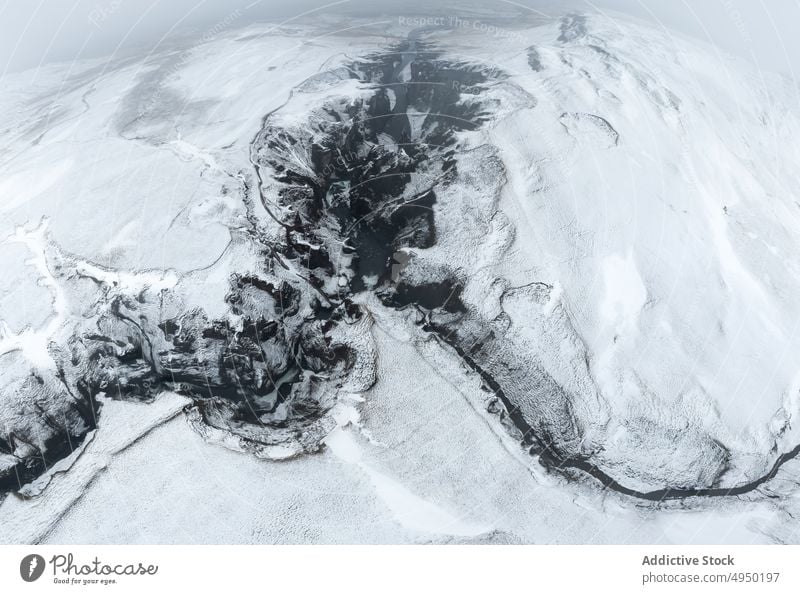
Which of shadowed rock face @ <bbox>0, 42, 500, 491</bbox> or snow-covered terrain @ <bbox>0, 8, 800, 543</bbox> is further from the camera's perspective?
shadowed rock face @ <bbox>0, 42, 500, 491</bbox>

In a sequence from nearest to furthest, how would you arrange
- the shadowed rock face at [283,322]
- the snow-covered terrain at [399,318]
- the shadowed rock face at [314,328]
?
the snow-covered terrain at [399,318]
the shadowed rock face at [314,328]
the shadowed rock face at [283,322]

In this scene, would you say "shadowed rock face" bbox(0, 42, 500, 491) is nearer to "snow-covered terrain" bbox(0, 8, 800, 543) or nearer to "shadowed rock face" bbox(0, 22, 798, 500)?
"shadowed rock face" bbox(0, 22, 798, 500)

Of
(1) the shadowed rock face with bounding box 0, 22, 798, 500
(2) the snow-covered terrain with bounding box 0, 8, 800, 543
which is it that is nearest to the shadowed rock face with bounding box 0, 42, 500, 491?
A: (1) the shadowed rock face with bounding box 0, 22, 798, 500

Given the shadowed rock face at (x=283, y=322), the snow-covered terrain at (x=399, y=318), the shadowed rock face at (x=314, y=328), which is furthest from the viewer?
the shadowed rock face at (x=283, y=322)

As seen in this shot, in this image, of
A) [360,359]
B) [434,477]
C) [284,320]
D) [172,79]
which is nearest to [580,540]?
[434,477]

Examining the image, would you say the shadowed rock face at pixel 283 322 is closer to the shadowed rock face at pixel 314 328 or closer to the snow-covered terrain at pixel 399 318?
the shadowed rock face at pixel 314 328

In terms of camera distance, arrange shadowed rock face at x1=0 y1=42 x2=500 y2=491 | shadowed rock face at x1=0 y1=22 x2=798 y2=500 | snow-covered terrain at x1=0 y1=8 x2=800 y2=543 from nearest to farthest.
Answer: snow-covered terrain at x1=0 y1=8 x2=800 y2=543 → shadowed rock face at x1=0 y1=22 x2=798 y2=500 → shadowed rock face at x1=0 y1=42 x2=500 y2=491

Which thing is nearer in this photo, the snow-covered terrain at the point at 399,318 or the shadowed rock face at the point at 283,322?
the snow-covered terrain at the point at 399,318

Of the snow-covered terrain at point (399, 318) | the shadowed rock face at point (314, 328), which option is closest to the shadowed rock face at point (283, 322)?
the shadowed rock face at point (314, 328)

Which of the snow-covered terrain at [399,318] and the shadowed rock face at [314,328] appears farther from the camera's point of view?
the shadowed rock face at [314,328]
